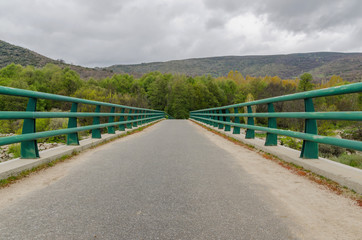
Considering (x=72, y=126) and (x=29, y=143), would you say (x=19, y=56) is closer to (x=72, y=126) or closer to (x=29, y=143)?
(x=72, y=126)

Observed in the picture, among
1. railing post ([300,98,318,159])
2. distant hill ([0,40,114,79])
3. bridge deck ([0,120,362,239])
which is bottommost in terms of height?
bridge deck ([0,120,362,239])

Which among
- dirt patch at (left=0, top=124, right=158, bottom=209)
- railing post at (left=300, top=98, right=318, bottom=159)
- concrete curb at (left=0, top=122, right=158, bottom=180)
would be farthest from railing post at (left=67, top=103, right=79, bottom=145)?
railing post at (left=300, top=98, right=318, bottom=159)

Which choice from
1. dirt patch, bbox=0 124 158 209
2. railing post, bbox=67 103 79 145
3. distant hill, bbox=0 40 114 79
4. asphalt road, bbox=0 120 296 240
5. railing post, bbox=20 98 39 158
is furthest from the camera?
distant hill, bbox=0 40 114 79

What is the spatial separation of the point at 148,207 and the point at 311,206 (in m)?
1.51

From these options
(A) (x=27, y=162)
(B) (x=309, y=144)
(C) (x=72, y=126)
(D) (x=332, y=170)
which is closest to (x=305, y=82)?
(B) (x=309, y=144)

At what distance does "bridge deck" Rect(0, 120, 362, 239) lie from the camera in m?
1.89

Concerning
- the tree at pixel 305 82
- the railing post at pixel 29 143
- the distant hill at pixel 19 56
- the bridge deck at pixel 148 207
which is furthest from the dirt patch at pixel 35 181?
the distant hill at pixel 19 56

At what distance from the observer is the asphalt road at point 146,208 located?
188 cm

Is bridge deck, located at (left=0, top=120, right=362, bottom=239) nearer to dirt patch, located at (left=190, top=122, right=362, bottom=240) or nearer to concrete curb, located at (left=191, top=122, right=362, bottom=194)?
dirt patch, located at (left=190, top=122, right=362, bottom=240)

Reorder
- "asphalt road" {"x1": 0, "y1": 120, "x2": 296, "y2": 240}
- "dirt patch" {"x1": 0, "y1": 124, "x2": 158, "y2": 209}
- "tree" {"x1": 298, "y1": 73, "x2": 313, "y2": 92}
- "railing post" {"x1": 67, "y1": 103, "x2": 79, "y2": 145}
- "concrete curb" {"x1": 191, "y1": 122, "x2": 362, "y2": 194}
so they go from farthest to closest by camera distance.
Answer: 1. "tree" {"x1": 298, "y1": 73, "x2": 313, "y2": 92}
2. "railing post" {"x1": 67, "y1": 103, "x2": 79, "y2": 145}
3. "concrete curb" {"x1": 191, "y1": 122, "x2": 362, "y2": 194}
4. "dirt patch" {"x1": 0, "y1": 124, "x2": 158, "y2": 209}
5. "asphalt road" {"x1": 0, "y1": 120, "x2": 296, "y2": 240}

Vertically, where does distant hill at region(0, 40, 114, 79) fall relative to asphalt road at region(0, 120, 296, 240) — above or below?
above

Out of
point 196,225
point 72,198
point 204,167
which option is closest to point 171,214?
point 196,225

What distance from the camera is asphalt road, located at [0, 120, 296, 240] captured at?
1884 mm

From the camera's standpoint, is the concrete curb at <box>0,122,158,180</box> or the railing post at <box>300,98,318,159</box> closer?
the concrete curb at <box>0,122,158,180</box>
